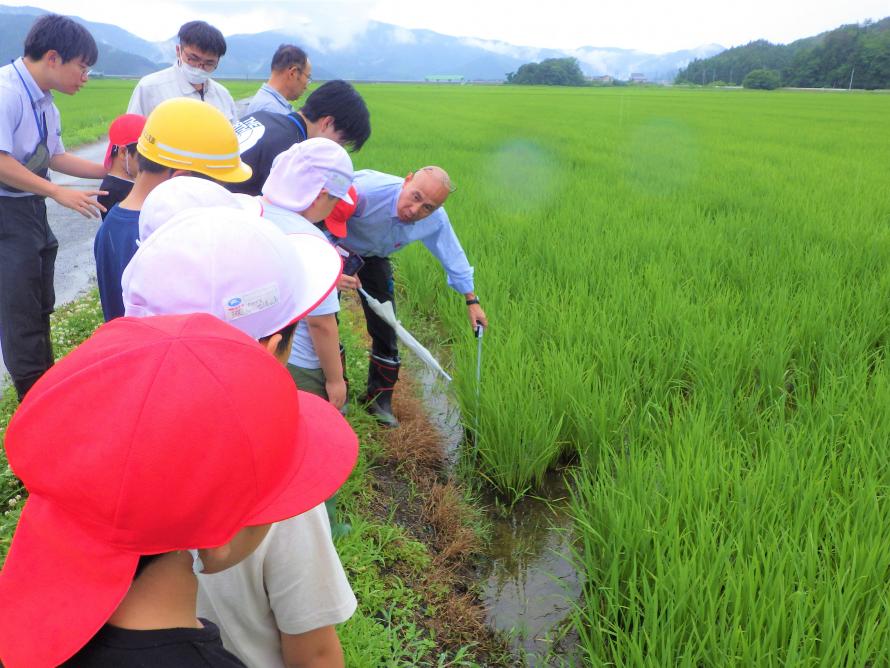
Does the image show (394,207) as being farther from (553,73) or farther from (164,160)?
(553,73)

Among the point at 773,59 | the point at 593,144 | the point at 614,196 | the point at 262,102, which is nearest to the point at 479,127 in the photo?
the point at 593,144

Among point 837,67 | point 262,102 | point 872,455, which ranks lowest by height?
point 872,455

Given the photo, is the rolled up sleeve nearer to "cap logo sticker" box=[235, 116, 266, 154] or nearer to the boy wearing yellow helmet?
"cap logo sticker" box=[235, 116, 266, 154]

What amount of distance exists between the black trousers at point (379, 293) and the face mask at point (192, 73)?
1196 mm

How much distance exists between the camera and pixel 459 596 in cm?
184

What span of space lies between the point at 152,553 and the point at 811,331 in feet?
9.39

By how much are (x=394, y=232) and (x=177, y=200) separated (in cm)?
103

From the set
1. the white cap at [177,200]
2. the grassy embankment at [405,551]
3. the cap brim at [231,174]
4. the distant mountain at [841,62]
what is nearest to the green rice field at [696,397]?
the grassy embankment at [405,551]

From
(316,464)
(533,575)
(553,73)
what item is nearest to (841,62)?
(553,73)

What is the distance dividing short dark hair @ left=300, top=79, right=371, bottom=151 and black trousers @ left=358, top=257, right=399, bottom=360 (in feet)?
1.69

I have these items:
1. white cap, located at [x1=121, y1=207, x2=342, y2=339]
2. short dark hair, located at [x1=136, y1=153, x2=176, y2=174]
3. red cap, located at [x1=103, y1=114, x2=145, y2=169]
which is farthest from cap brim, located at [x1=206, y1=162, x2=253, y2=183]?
white cap, located at [x1=121, y1=207, x2=342, y2=339]

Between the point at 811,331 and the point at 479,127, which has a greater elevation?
the point at 479,127

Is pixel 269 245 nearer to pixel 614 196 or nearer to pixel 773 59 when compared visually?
pixel 614 196

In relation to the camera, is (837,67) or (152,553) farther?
(837,67)
